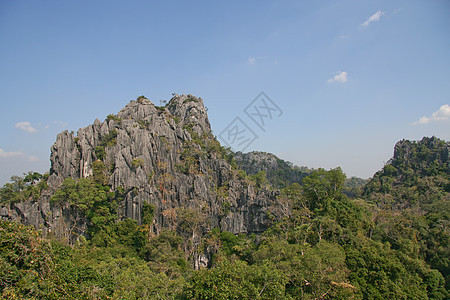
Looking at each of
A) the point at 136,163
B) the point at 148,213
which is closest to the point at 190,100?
the point at 136,163

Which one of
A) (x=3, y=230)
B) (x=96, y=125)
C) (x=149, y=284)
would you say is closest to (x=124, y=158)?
(x=96, y=125)

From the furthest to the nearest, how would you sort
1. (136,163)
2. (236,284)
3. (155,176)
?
(155,176)
(136,163)
(236,284)

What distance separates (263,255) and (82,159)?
25862 millimetres

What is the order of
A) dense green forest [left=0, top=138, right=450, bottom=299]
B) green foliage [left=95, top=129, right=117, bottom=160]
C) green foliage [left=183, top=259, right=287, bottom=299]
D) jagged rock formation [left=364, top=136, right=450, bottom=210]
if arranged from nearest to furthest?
dense green forest [left=0, top=138, right=450, bottom=299] < green foliage [left=183, top=259, right=287, bottom=299] < green foliage [left=95, top=129, right=117, bottom=160] < jagged rock formation [left=364, top=136, right=450, bottom=210]

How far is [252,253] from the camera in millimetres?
23438

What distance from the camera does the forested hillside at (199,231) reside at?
12164mm

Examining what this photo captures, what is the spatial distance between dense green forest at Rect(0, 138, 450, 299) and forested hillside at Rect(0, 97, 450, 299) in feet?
0.27

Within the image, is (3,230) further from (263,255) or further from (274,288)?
(263,255)

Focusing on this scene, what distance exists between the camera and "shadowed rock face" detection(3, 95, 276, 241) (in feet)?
99.2

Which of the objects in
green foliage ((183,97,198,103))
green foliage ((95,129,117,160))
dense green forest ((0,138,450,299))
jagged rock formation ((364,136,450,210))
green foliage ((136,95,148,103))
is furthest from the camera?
green foliage ((183,97,198,103))

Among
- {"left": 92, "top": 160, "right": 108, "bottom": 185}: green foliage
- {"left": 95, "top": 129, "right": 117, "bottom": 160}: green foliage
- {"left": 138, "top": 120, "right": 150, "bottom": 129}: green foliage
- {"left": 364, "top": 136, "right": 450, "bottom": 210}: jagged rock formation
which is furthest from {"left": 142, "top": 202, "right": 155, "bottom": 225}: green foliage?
{"left": 364, "top": 136, "right": 450, "bottom": 210}: jagged rock formation

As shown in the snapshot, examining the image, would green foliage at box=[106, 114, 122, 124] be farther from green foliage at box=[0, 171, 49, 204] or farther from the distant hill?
the distant hill

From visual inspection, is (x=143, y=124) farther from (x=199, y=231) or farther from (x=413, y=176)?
(x=413, y=176)

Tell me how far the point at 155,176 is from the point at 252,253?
643 inches
